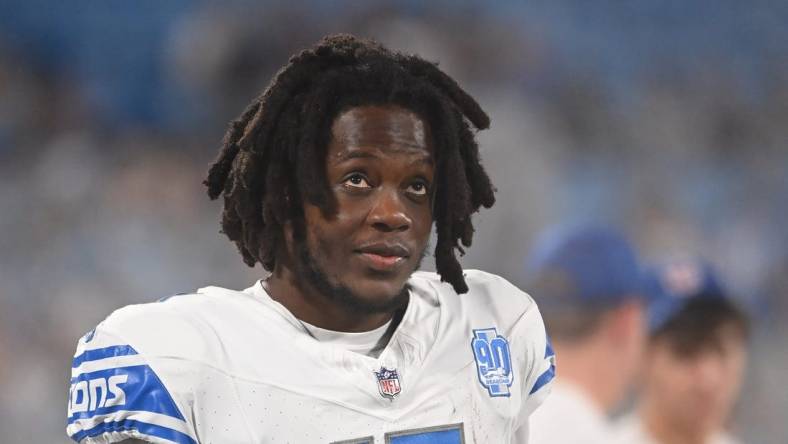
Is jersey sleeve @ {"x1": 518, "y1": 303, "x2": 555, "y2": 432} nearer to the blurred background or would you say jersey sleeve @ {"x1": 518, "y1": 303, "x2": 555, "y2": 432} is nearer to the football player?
the football player

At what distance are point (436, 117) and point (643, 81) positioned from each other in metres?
2.17

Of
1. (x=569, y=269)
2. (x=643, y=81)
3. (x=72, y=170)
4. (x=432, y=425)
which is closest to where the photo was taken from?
(x=432, y=425)

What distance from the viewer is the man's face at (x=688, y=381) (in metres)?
2.73

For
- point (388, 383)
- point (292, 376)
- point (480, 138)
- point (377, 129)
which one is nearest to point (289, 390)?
point (292, 376)

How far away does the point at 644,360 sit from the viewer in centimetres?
283

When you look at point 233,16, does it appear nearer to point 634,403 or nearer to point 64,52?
point 64,52

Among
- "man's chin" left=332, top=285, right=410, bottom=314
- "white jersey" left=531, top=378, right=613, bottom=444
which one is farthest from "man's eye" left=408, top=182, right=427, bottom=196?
"white jersey" left=531, top=378, right=613, bottom=444

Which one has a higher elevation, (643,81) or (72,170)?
(643,81)

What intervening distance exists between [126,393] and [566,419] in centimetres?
128

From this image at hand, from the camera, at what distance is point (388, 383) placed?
1.57 meters

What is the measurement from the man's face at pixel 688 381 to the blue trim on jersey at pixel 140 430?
5.23 ft

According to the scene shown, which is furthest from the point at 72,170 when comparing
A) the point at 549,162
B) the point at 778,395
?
the point at 778,395

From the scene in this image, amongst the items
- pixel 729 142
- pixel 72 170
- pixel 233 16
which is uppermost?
pixel 233 16

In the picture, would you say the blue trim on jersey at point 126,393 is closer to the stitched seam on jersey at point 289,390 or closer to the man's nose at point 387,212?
the stitched seam on jersey at point 289,390
